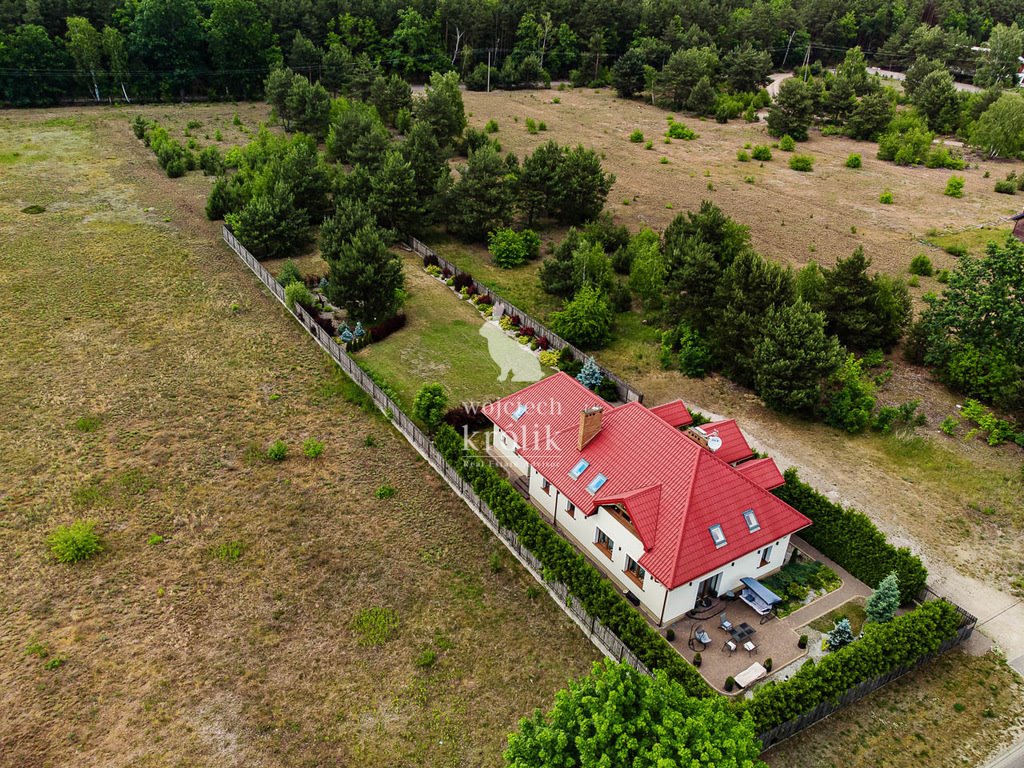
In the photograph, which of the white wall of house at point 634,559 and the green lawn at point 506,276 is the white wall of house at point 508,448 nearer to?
the white wall of house at point 634,559

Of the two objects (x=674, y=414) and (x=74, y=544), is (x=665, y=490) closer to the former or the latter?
(x=674, y=414)

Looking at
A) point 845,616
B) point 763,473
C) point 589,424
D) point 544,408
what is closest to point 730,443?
point 763,473

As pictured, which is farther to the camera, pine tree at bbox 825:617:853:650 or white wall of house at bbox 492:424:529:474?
white wall of house at bbox 492:424:529:474

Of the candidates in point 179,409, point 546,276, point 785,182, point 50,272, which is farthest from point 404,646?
point 785,182

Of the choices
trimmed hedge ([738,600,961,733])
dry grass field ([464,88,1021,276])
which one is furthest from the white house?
dry grass field ([464,88,1021,276])

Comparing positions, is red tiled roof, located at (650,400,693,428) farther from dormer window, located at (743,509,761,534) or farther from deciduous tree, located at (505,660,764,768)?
deciduous tree, located at (505,660,764,768)

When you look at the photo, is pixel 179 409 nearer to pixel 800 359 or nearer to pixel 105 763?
pixel 105 763

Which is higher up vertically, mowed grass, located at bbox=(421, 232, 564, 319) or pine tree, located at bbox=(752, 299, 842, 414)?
pine tree, located at bbox=(752, 299, 842, 414)
